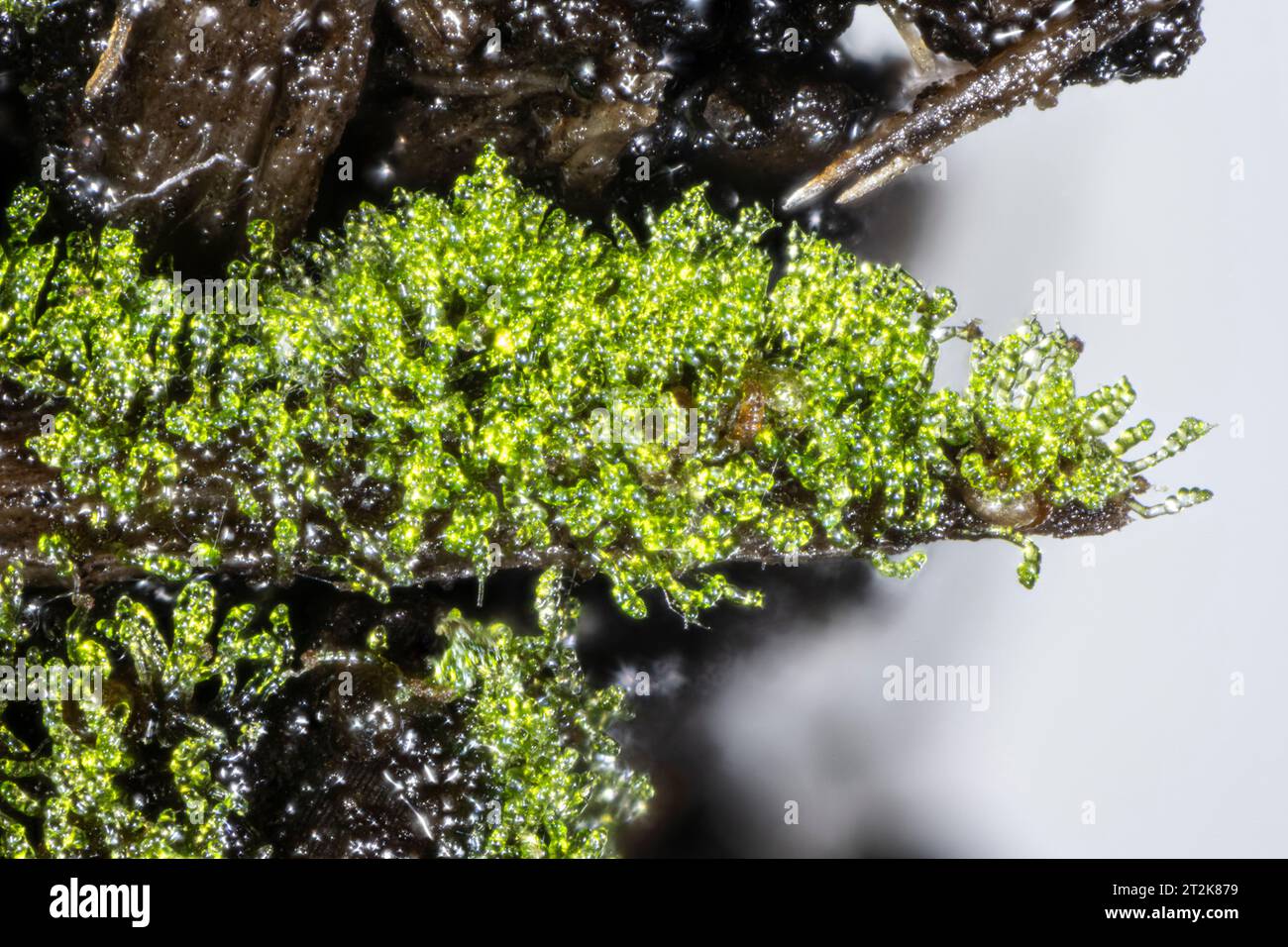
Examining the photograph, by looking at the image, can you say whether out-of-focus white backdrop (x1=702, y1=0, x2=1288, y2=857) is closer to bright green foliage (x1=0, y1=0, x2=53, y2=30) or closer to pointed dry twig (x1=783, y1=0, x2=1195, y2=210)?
pointed dry twig (x1=783, y1=0, x2=1195, y2=210)

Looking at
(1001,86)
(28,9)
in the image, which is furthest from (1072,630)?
(28,9)

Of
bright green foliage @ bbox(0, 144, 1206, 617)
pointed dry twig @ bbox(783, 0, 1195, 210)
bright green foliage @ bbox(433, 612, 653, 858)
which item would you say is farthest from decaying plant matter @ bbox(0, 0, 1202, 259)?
bright green foliage @ bbox(433, 612, 653, 858)

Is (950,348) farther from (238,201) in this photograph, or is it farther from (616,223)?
(238,201)

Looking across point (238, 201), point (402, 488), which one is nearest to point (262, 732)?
point (402, 488)

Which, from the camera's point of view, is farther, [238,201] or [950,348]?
[950,348]

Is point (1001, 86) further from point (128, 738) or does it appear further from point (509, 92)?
point (128, 738)

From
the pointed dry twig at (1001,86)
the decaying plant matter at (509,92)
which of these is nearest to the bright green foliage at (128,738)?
the decaying plant matter at (509,92)
